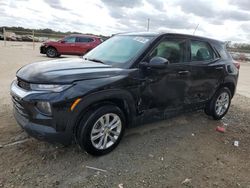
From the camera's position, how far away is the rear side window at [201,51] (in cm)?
430

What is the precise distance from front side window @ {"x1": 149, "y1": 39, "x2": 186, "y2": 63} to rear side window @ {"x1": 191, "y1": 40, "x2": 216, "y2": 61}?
0.27 m

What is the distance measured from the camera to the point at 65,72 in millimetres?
2965

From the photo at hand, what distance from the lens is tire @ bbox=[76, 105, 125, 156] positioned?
2979mm

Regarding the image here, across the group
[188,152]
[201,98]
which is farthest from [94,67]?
[201,98]

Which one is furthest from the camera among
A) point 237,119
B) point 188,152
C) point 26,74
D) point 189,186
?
point 237,119

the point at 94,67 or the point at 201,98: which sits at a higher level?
the point at 94,67

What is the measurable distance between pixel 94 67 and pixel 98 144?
3.52ft

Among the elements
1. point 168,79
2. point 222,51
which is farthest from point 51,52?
point 168,79

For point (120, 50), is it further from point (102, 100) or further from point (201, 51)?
point (201, 51)

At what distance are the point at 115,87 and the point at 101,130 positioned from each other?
0.63 metres

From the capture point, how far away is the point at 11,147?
3.37m

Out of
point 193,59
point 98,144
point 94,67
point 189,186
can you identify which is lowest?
point 189,186

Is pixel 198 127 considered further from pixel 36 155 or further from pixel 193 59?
pixel 36 155

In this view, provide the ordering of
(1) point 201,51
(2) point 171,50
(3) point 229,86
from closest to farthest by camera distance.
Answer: (2) point 171,50 → (1) point 201,51 → (3) point 229,86
